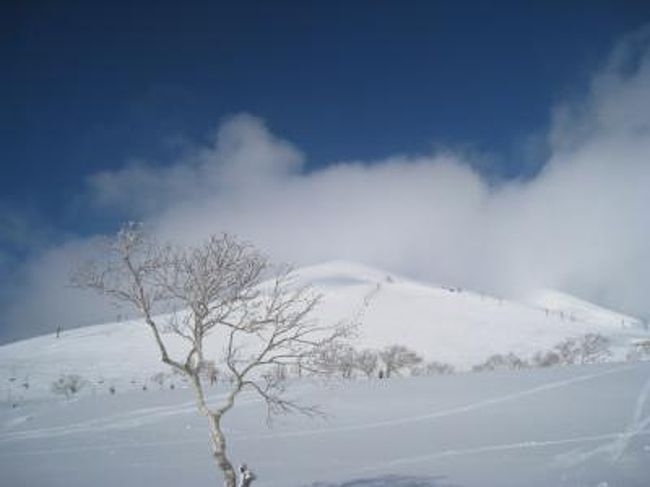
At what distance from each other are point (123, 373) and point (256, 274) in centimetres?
14183

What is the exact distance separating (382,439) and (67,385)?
104 meters

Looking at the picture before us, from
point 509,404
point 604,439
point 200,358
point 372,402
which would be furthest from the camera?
point 372,402

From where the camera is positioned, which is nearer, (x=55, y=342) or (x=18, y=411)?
(x=18, y=411)

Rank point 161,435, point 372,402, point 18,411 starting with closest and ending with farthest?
point 161,435, point 372,402, point 18,411

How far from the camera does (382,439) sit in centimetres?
3734

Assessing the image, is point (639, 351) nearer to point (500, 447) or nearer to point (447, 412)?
point (447, 412)

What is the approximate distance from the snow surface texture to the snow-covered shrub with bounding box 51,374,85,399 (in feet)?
204

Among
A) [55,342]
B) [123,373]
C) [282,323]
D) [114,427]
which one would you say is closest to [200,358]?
[282,323]

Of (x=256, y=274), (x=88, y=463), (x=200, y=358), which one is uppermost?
(x=256, y=274)

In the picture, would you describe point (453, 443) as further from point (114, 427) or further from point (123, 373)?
point (123, 373)

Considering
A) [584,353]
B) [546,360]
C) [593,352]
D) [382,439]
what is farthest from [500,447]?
[593,352]

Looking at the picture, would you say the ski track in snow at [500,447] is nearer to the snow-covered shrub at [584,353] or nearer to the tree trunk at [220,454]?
the tree trunk at [220,454]

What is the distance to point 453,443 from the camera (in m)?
34.8

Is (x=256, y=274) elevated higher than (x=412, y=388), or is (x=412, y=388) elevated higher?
(x=256, y=274)
